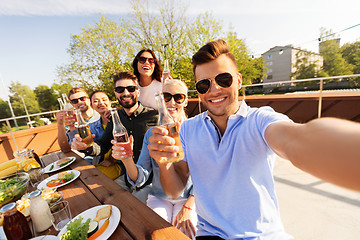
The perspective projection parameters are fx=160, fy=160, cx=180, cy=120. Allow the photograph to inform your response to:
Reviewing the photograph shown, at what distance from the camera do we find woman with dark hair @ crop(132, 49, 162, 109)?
3229mm

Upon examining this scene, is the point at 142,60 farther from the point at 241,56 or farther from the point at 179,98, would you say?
the point at 241,56

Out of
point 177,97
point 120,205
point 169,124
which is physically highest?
point 177,97

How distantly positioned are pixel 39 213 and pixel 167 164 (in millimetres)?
888

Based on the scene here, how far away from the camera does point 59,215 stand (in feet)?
3.50

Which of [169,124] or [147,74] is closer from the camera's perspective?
[169,124]

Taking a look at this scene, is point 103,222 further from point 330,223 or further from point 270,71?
point 270,71

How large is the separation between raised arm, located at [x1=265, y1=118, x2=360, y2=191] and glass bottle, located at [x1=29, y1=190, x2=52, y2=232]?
147cm

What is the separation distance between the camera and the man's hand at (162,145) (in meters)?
0.94

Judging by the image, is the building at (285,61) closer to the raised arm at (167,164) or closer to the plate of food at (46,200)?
the raised arm at (167,164)

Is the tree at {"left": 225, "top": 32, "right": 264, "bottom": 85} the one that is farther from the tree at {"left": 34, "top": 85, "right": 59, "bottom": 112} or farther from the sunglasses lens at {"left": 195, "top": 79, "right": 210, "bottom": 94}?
the tree at {"left": 34, "top": 85, "right": 59, "bottom": 112}

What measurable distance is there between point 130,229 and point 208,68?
1.25 metres

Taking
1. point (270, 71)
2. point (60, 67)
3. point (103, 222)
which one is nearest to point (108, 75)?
point (60, 67)

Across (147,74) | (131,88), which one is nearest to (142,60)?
(147,74)

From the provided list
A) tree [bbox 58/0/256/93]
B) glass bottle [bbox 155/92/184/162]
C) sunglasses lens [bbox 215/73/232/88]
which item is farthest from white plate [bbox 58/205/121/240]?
tree [bbox 58/0/256/93]
